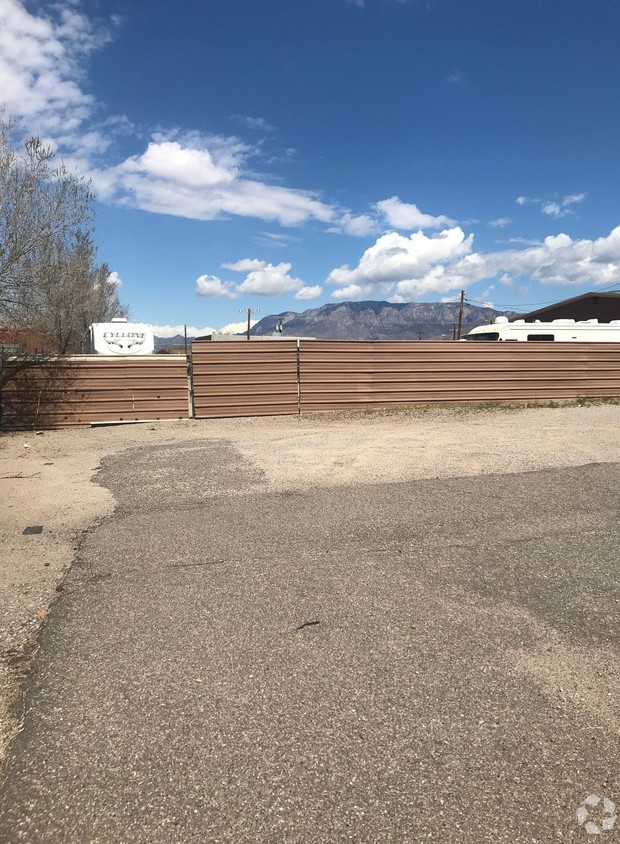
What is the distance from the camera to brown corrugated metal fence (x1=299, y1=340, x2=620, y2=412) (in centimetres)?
1470

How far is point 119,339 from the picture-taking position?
17297mm

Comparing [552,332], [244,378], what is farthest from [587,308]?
[244,378]

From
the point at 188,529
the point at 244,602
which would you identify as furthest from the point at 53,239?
the point at 244,602

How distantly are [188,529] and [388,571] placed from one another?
2.08 meters

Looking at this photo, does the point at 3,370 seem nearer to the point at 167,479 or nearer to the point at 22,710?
the point at 167,479

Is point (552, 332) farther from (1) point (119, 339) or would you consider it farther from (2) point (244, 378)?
(1) point (119, 339)

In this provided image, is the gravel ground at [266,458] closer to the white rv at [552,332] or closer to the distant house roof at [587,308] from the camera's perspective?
the white rv at [552,332]

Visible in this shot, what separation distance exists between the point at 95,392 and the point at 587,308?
40.2 metres

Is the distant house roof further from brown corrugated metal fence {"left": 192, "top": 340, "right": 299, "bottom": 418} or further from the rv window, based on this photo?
brown corrugated metal fence {"left": 192, "top": 340, "right": 299, "bottom": 418}

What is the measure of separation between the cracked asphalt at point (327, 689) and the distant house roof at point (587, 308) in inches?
1583

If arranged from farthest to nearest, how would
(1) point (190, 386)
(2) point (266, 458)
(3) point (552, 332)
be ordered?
(3) point (552, 332)
(1) point (190, 386)
(2) point (266, 458)

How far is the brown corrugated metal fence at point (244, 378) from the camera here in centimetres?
1389

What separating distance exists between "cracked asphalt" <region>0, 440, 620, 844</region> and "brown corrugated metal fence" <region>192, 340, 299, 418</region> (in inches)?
358

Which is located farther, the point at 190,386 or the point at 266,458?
the point at 190,386
